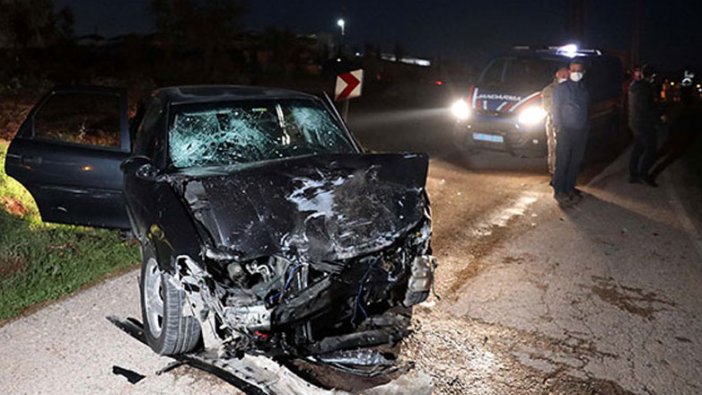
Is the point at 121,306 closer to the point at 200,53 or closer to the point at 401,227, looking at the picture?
the point at 401,227

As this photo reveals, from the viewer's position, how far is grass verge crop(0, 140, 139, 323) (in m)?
4.76

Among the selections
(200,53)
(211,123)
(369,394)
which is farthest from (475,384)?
(200,53)

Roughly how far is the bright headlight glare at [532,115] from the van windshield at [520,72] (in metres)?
0.43

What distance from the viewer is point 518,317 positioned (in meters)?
4.51

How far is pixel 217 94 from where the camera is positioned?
4863mm

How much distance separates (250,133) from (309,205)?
1.31 metres

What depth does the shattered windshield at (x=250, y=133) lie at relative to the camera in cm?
439

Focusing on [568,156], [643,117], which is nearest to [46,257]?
[568,156]

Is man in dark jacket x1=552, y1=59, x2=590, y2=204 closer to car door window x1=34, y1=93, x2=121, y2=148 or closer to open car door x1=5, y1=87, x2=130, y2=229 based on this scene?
open car door x1=5, y1=87, x2=130, y2=229

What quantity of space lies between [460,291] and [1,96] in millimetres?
13526

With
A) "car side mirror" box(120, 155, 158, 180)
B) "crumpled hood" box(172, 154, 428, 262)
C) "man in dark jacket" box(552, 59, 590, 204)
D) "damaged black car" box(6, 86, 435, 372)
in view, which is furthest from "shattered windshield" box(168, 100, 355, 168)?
"man in dark jacket" box(552, 59, 590, 204)

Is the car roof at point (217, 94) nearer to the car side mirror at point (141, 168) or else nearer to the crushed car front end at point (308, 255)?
the car side mirror at point (141, 168)

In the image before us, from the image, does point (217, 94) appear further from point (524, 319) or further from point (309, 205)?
point (524, 319)

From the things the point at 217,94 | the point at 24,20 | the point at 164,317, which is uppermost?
the point at 24,20
